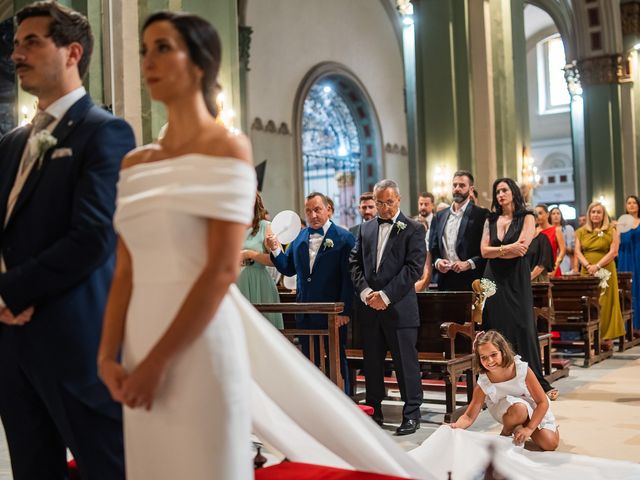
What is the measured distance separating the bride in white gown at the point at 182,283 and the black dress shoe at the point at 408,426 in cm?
428

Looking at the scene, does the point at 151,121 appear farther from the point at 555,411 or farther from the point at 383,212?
the point at 555,411

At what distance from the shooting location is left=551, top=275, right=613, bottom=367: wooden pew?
9812mm

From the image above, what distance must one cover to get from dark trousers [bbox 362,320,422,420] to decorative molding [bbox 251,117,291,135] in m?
12.5

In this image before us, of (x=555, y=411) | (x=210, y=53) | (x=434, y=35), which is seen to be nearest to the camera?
(x=210, y=53)

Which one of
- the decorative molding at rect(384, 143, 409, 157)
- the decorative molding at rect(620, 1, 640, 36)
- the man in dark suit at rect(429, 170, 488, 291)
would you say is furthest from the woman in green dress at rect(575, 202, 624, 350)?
the decorative molding at rect(384, 143, 409, 157)

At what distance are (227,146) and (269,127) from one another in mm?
17245

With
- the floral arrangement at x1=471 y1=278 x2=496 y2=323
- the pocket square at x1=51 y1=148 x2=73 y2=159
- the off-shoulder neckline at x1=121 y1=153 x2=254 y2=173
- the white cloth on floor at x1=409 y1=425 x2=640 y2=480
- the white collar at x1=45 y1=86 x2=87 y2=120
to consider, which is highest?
the white collar at x1=45 y1=86 x2=87 y2=120

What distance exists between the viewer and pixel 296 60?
20203 mm

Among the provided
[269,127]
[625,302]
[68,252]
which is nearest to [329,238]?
[68,252]

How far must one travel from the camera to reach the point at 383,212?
6.48 m

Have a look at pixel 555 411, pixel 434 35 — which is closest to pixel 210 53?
pixel 555 411

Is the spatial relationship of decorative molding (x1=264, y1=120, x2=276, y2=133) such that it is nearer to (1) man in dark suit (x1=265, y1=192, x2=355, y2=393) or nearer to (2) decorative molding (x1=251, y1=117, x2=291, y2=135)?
(2) decorative molding (x1=251, y1=117, x2=291, y2=135)

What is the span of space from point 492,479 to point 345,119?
67.7ft

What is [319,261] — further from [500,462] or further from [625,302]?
[625,302]
